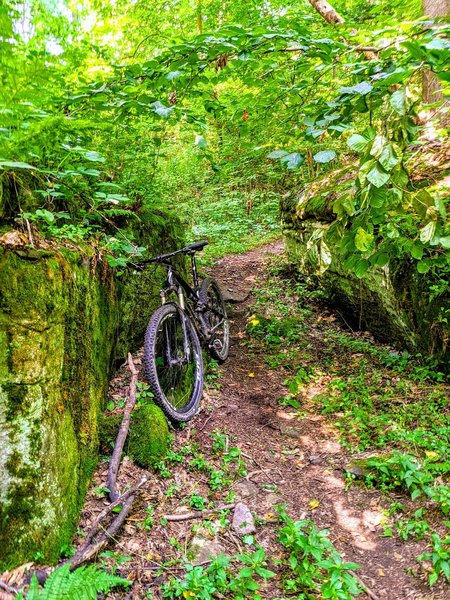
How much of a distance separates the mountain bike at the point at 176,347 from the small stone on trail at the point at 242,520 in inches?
38.5

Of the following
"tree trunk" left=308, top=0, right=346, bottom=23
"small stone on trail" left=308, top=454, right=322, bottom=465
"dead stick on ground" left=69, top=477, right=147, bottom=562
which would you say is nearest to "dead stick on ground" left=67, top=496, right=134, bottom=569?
"dead stick on ground" left=69, top=477, right=147, bottom=562

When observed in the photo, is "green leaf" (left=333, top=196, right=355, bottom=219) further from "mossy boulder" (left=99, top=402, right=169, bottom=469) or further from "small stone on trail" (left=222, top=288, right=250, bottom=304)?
"small stone on trail" (left=222, top=288, right=250, bottom=304)

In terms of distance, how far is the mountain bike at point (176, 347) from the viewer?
3449mm

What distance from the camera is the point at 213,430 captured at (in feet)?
12.5

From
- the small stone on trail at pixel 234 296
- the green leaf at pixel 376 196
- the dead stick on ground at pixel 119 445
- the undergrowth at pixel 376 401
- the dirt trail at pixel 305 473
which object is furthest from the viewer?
the small stone on trail at pixel 234 296

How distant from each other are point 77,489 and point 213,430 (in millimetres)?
1573

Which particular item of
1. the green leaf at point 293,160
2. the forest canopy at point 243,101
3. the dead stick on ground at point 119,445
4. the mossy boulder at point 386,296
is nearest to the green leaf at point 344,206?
the forest canopy at point 243,101

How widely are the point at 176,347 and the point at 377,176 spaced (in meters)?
2.95

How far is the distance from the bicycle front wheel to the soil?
0.22 meters

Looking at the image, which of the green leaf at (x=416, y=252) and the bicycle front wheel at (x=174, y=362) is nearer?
the green leaf at (x=416, y=252)

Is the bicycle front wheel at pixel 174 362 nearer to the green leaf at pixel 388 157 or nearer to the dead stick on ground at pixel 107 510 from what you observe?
the dead stick on ground at pixel 107 510

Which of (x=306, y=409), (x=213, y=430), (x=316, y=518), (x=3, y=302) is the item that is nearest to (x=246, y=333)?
(x=306, y=409)

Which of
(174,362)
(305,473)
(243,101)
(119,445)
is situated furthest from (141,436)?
(243,101)

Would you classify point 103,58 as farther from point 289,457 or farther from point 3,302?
point 289,457
